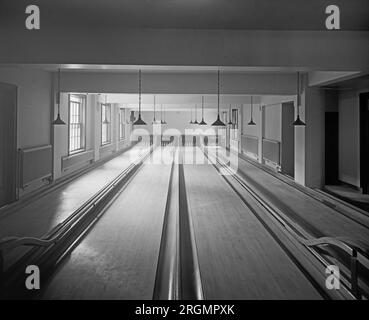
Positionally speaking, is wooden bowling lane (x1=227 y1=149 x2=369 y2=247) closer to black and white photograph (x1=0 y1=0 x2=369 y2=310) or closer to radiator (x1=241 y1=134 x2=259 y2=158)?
black and white photograph (x1=0 y1=0 x2=369 y2=310)

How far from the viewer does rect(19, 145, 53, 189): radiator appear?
8102 mm

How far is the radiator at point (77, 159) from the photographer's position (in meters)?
11.6

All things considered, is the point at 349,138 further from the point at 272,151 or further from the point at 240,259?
the point at 240,259

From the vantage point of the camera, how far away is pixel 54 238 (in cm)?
516

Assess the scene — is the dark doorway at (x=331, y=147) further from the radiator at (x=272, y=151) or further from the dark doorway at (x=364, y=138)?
the radiator at (x=272, y=151)

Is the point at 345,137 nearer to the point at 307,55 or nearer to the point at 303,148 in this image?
the point at 303,148

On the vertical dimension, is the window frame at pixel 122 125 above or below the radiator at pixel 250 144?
above

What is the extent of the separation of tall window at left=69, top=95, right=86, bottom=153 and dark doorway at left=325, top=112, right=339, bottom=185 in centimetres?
789

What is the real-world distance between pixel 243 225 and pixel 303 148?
194 inches

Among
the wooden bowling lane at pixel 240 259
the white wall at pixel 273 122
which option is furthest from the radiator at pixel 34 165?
the white wall at pixel 273 122

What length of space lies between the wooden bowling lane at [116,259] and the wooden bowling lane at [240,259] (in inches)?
24.8
